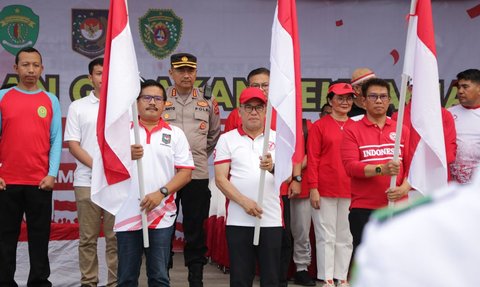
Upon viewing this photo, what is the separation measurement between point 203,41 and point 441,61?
98.9 inches

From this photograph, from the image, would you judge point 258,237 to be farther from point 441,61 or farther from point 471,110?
point 441,61

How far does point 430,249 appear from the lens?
0.78 m

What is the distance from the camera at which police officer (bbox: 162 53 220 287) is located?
6.49 metres

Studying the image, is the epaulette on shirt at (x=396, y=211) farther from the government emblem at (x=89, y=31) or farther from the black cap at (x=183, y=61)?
the government emblem at (x=89, y=31)

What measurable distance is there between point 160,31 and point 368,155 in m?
3.50

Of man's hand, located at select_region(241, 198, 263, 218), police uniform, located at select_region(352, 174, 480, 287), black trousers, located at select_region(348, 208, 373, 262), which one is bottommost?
black trousers, located at select_region(348, 208, 373, 262)

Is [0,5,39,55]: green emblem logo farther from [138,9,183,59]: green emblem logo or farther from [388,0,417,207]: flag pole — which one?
[388,0,417,207]: flag pole

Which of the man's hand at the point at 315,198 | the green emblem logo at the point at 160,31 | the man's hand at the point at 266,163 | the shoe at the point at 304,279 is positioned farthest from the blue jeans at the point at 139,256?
the green emblem logo at the point at 160,31

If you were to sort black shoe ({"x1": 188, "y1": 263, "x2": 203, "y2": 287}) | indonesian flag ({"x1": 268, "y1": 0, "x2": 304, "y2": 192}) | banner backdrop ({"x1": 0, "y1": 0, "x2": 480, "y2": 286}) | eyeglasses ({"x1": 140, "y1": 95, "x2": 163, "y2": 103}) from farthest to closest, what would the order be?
banner backdrop ({"x1": 0, "y1": 0, "x2": 480, "y2": 286}), black shoe ({"x1": 188, "y1": 263, "x2": 203, "y2": 287}), eyeglasses ({"x1": 140, "y1": 95, "x2": 163, "y2": 103}), indonesian flag ({"x1": 268, "y1": 0, "x2": 304, "y2": 192})

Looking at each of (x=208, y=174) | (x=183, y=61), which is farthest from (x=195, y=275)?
(x=183, y=61)

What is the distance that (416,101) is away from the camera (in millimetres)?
5426

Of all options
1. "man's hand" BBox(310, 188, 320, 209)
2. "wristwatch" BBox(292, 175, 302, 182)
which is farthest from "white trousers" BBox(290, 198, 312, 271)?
"wristwatch" BBox(292, 175, 302, 182)

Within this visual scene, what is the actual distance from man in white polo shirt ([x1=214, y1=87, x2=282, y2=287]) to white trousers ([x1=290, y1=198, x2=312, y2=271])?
1810 millimetres

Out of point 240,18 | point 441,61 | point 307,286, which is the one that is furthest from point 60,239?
point 441,61
